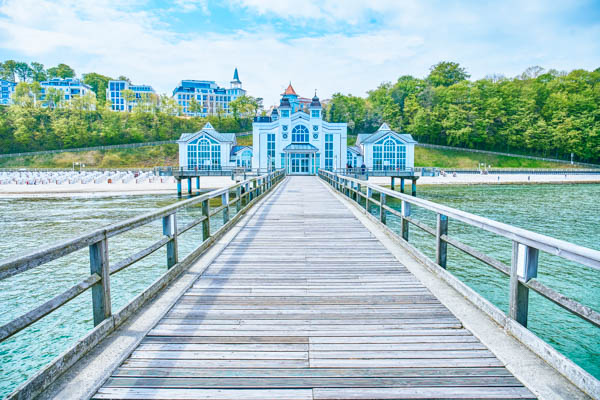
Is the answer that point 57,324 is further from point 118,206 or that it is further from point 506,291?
point 118,206

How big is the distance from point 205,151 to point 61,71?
364 feet

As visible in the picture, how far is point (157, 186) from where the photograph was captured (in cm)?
4328

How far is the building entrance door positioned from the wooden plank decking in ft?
141

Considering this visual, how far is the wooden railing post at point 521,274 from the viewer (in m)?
3.34

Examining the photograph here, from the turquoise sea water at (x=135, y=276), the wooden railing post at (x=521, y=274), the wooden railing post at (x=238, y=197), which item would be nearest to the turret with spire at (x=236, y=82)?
the turquoise sea water at (x=135, y=276)

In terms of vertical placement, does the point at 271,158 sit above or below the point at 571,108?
below

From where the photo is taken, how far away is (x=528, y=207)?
86.8 ft

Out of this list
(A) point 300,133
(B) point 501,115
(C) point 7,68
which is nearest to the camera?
(A) point 300,133

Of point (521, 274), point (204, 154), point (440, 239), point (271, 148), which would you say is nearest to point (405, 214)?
point (440, 239)

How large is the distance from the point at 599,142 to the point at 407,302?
8467 centimetres

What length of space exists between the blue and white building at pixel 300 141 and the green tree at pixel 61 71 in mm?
118970

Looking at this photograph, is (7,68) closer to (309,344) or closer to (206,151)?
(206,151)

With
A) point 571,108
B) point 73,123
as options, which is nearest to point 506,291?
point 571,108

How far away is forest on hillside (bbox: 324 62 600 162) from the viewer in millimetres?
74375
